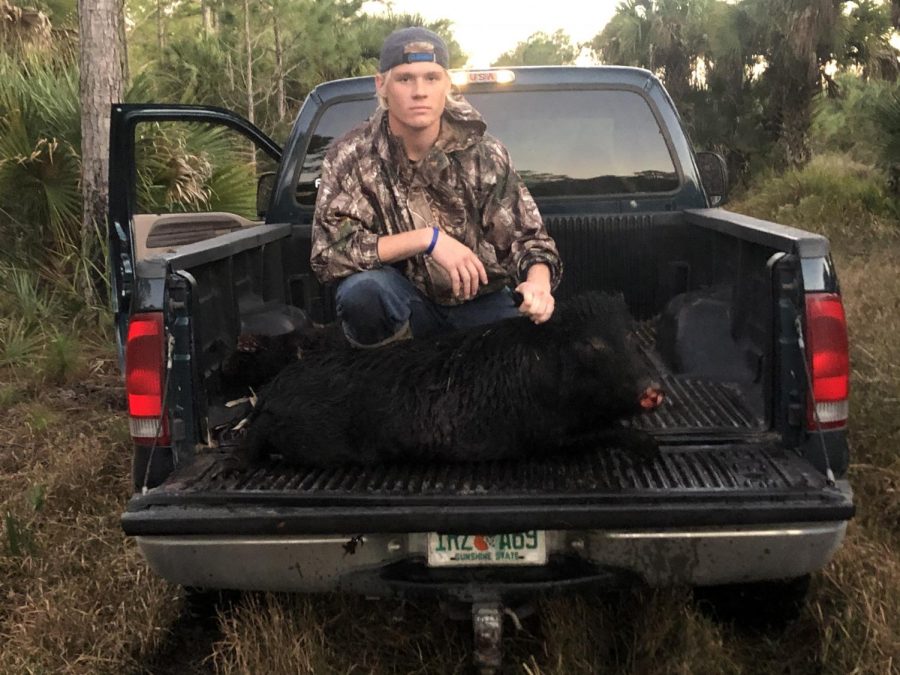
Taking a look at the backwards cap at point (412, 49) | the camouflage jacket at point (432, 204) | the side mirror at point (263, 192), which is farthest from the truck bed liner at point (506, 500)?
the side mirror at point (263, 192)

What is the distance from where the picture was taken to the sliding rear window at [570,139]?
13.4ft

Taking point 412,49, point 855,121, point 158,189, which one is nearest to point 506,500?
point 412,49

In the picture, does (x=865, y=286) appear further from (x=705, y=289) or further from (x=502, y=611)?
(x=502, y=611)

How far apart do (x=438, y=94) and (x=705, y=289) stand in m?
1.30

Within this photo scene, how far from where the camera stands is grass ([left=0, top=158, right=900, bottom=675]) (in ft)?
8.62

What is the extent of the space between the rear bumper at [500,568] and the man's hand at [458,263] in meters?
1.00

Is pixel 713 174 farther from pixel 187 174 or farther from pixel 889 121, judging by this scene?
pixel 889 121

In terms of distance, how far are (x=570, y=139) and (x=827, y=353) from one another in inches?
82.8

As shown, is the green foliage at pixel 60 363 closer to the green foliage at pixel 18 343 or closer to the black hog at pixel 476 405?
the green foliage at pixel 18 343

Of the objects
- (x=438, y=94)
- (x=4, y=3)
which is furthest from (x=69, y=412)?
(x=4, y=3)

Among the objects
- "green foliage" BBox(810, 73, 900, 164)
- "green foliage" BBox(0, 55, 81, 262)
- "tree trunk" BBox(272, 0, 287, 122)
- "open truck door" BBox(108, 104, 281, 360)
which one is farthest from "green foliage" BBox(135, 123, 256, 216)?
"tree trunk" BBox(272, 0, 287, 122)

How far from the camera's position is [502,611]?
2.32 meters

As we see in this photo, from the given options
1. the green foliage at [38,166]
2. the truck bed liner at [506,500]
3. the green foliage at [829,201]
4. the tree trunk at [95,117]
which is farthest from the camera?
the green foliage at [829,201]

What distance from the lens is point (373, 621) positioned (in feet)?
9.91
